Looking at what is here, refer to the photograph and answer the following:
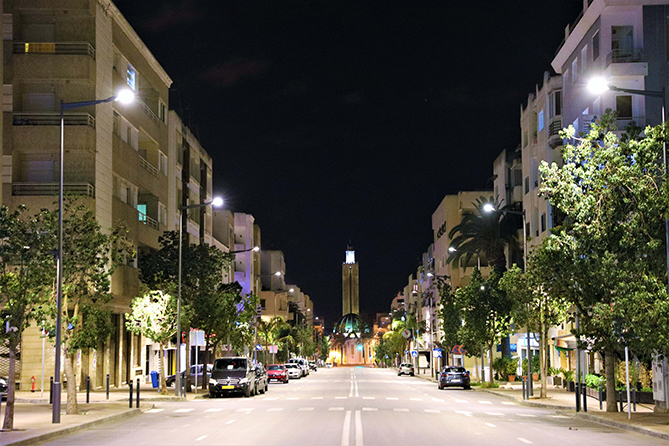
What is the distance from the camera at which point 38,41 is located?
158ft

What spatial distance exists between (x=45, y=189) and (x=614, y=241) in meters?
30.8

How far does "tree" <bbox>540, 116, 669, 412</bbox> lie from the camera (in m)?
24.6

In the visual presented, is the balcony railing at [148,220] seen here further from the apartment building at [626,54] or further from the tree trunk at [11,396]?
the tree trunk at [11,396]

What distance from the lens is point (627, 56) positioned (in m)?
41.8

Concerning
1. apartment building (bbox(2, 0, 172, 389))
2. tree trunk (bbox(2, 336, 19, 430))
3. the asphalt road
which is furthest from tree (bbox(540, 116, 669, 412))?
apartment building (bbox(2, 0, 172, 389))

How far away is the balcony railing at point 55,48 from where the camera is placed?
4759cm

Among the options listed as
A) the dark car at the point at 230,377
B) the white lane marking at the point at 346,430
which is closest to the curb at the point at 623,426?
the white lane marking at the point at 346,430

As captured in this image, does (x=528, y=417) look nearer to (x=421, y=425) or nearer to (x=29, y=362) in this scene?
(x=421, y=425)

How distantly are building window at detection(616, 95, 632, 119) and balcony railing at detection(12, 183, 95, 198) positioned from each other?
→ 87.5 ft

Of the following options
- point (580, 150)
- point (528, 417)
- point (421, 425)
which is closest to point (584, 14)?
point (580, 150)

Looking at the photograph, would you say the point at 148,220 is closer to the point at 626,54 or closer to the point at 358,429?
the point at 626,54

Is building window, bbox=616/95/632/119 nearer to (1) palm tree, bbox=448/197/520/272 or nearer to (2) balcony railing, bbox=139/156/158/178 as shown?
(1) palm tree, bbox=448/197/520/272

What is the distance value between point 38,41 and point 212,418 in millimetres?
27735

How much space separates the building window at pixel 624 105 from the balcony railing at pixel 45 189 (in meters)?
26.7
